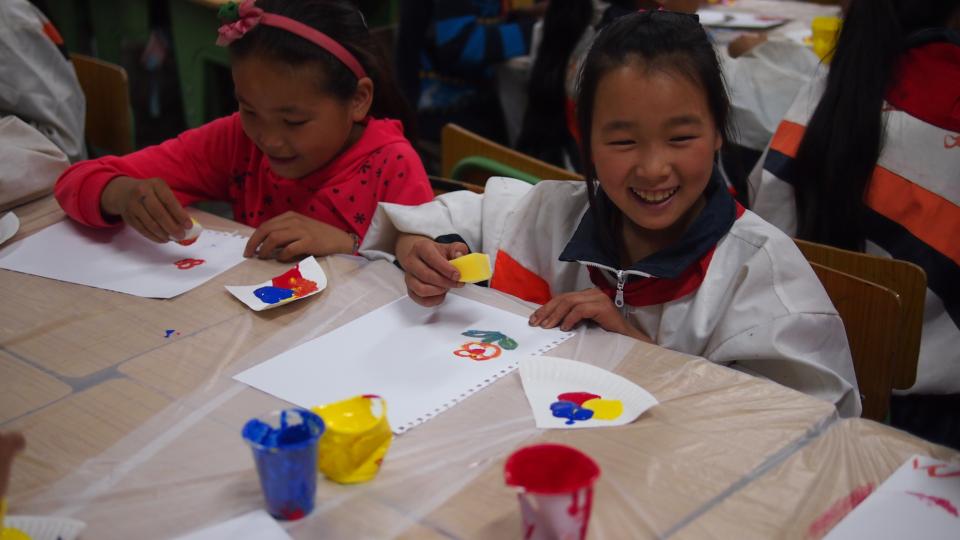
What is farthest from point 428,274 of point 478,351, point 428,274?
point 478,351

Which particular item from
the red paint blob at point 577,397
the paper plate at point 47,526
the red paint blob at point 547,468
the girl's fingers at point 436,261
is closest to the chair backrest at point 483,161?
the girl's fingers at point 436,261

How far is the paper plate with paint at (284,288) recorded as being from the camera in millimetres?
1327

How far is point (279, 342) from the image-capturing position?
122 centimetres

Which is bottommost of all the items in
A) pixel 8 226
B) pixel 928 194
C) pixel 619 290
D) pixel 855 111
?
pixel 8 226

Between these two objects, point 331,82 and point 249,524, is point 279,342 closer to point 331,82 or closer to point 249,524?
point 249,524

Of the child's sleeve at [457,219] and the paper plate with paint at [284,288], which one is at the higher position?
the child's sleeve at [457,219]

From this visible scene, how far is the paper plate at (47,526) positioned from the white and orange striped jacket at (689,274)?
76 centimetres

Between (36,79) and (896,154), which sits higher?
(896,154)

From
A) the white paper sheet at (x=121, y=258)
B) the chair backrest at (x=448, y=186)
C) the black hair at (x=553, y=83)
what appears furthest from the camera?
the black hair at (x=553, y=83)

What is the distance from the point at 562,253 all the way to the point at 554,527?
2.37 ft

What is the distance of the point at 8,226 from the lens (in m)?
1.62

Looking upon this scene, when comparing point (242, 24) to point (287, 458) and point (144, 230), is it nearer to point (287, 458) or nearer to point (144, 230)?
point (144, 230)

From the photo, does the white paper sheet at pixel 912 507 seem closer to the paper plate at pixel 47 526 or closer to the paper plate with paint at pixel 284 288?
the paper plate at pixel 47 526

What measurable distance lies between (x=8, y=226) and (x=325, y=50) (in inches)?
25.5
